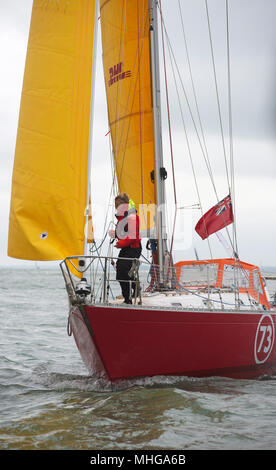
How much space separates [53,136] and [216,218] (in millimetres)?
3135

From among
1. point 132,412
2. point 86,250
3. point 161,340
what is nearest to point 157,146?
point 86,250

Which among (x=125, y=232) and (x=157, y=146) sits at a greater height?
(x=157, y=146)

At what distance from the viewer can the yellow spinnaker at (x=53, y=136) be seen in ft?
19.9

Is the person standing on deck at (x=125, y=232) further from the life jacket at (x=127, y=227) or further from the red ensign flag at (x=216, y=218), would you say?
the red ensign flag at (x=216, y=218)

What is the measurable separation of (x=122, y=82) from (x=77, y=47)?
2.60 meters

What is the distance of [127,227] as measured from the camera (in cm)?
620

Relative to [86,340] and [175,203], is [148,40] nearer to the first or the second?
[175,203]

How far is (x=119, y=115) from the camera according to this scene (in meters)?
9.16

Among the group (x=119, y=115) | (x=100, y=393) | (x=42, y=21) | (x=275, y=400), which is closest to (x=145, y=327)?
(x=100, y=393)

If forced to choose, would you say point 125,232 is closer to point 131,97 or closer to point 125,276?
point 125,276

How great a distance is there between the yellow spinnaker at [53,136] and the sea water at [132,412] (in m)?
1.58
